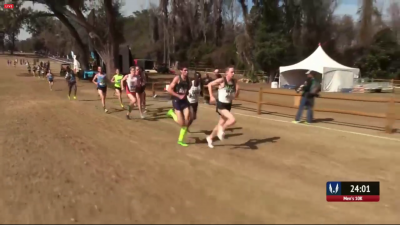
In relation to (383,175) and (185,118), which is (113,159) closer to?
(185,118)

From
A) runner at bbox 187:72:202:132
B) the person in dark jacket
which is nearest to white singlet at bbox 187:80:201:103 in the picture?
runner at bbox 187:72:202:132

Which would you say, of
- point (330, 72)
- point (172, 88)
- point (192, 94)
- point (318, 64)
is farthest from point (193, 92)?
point (318, 64)

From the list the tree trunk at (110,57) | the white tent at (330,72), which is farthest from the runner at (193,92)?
the white tent at (330,72)

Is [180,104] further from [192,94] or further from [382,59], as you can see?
[382,59]

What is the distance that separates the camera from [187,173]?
6.18 meters

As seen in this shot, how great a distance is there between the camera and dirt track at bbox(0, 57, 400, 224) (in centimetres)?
458

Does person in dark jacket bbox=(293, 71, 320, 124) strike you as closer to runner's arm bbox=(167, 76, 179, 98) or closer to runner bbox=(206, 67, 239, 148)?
runner bbox=(206, 67, 239, 148)

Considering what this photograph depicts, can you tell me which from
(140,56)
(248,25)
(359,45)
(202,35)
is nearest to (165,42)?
(202,35)

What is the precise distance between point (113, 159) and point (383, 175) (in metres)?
4.93

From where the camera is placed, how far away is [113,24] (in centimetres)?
2948
